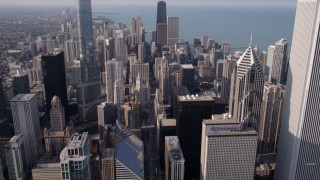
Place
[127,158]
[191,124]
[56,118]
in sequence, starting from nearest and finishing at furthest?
[127,158]
[191,124]
[56,118]

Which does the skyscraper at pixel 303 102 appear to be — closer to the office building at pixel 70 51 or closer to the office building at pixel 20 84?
the office building at pixel 20 84

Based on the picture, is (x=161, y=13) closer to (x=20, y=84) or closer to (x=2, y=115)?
(x=20, y=84)

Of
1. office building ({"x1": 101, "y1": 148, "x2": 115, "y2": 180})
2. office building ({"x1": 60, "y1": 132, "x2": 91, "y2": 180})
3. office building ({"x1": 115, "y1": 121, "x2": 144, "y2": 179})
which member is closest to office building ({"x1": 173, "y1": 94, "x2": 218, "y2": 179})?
office building ({"x1": 115, "y1": 121, "x2": 144, "y2": 179})

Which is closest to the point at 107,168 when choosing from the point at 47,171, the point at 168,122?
the point at 47,171

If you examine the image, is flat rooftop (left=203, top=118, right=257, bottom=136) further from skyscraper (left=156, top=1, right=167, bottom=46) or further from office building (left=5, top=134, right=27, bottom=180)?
skyscraper (left=156, top=1, right=167, bottom=46)

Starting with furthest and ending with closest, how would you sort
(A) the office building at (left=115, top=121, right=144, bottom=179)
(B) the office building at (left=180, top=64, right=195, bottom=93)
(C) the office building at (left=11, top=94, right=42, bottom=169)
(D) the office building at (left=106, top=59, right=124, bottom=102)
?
(B) the office building at (left=180, top=64, right=195, bottom=93)
(D) the office building at (left=106, top=59, right=124, bottom=102)
(C) the office building at (left=11, top=94, right=42, bottom=169)
(A) the office building at (left=115, top=121, right=144, bottom=179)

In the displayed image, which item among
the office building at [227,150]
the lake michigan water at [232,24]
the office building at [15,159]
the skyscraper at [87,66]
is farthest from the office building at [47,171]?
the lake michigan water at [232,24]
